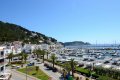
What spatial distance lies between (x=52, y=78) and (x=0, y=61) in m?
15.1

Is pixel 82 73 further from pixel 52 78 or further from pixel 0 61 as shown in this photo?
pixel 0 61

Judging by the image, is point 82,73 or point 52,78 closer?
point 52,78

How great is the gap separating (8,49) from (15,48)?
46.5 ft

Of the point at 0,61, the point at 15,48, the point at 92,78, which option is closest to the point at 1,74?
the point at 0,61

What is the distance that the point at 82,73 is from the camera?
75.2 m

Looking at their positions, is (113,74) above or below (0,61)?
below

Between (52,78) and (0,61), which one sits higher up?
(0,61)

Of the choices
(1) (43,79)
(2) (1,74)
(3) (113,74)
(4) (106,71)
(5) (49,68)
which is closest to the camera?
(2) (1,74)

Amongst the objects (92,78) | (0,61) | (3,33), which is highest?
(3,33)

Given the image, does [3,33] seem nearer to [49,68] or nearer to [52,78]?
[49,68]

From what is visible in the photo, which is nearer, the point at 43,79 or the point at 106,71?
the point at 43,79

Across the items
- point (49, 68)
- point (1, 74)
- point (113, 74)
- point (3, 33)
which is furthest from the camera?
point (3, 33)

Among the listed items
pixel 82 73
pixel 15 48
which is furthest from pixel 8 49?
pixel 82 73

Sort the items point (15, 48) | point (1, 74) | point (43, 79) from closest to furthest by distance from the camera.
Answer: point (1, 74)
point (43, 79)
point (15, 48)
